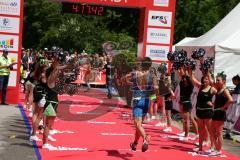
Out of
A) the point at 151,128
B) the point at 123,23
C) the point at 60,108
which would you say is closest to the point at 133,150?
the point at 151,128

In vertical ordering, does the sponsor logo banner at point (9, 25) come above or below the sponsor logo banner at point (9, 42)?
above

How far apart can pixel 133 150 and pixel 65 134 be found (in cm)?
261

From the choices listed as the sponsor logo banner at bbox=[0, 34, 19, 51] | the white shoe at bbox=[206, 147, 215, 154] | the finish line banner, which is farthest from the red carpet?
the finish line banner

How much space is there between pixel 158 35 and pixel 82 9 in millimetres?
3249

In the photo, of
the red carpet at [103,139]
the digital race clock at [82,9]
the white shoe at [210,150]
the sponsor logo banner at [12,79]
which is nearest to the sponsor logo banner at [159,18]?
the digital race clock at [82,9]

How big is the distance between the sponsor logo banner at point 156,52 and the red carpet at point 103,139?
2.60 m

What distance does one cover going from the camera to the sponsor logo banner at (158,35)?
20094 mm

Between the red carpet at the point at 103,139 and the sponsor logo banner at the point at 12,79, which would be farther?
the sponsor logo banner at the point at 12,79

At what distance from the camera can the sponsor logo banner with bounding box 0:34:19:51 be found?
18531 mm

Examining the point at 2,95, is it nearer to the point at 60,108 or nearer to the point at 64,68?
the point at 60,108

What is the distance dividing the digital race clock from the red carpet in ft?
12.4

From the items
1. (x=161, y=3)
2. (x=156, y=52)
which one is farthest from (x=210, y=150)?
(x=161, y=3)

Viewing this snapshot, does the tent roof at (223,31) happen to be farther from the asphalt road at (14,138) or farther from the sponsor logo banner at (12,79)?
the asphalt road at (14,138)

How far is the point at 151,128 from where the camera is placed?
14.6 meters
